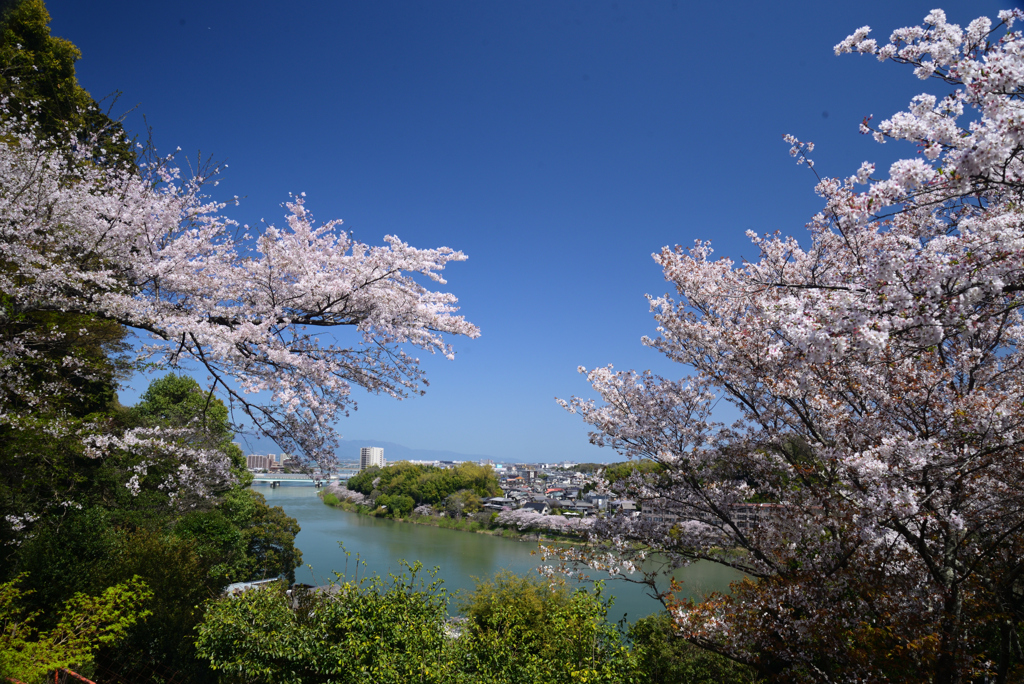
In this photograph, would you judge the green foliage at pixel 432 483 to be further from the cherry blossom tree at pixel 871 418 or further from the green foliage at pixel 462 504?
the cherry blossom tree at pixel 871 418

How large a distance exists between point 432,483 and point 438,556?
651 inches

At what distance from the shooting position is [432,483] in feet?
125

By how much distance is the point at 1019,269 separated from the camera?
186cm

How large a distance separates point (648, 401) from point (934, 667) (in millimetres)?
2785

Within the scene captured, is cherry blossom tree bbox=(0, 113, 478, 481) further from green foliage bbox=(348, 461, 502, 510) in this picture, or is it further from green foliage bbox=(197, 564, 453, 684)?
green foliage bbox=(348, 461, 502, 510)

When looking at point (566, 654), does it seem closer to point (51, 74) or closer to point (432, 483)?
point (51, 74)

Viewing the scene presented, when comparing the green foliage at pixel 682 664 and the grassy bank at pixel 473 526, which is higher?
the green foliage at pixel 682 664

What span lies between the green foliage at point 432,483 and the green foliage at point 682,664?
3131 cm

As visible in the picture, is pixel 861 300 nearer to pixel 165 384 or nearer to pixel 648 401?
pixel 648 401

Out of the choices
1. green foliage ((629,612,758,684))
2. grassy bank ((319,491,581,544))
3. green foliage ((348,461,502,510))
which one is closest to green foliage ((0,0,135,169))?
green foliage ((629,612,758,684))

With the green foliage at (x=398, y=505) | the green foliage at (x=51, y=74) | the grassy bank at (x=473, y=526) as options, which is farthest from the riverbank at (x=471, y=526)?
the green foliage at (x=51, y=74)

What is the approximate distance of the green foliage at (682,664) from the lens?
5.63 m

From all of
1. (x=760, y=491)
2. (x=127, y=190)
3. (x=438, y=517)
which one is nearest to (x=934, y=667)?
(x=760, y=491)

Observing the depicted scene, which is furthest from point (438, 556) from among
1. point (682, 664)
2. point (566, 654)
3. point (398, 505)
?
point (566, 654)
